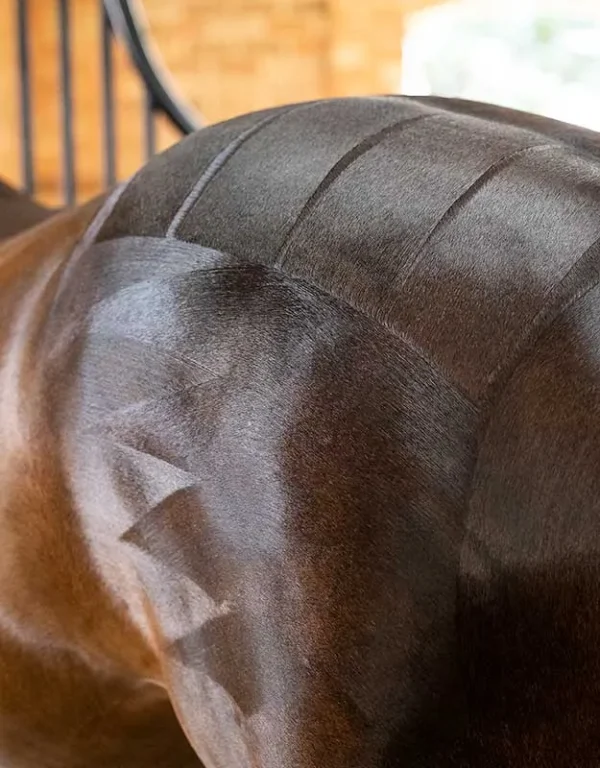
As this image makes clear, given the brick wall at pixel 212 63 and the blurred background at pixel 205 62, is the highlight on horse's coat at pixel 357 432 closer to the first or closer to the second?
the blurred background at pixel 205 62

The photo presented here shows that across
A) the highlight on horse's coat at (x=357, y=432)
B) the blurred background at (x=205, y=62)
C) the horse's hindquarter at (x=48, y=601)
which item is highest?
the highlight on horse's coat at (x=357, y=432)

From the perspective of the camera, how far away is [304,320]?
0.42 m

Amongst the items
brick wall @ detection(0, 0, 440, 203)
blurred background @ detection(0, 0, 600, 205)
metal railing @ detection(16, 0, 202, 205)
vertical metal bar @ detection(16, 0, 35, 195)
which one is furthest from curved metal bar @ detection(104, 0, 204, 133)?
brick wall @ detection(0, 0, 440, 203)

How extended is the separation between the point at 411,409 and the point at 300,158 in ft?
0.45

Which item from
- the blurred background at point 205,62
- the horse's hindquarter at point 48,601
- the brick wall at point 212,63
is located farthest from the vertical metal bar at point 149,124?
the brick wall at point 212,63

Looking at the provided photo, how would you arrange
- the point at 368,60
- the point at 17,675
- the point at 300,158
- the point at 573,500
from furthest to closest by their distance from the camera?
1. the point at 368,60
2. the point at 17,675
3. the point at 300,158
4. the point at 573,500

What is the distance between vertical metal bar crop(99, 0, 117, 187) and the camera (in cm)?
141

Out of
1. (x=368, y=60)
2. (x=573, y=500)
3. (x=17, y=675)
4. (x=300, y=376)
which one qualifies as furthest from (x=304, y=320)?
(x=368, y=60)

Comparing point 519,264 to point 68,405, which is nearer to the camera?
point 519,264

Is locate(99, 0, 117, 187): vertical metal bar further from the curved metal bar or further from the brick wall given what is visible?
the brick wall

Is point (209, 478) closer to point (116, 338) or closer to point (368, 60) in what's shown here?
point (116, 338)

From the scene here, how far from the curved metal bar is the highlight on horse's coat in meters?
0.92

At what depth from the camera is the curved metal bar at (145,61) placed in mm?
1362

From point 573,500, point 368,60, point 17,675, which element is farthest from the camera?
point 368,60
